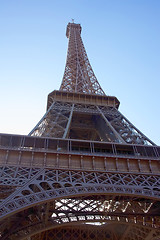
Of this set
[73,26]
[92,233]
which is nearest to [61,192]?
[92,233]

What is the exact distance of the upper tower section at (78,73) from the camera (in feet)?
101

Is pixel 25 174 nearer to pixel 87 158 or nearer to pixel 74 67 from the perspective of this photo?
pixel 87 158

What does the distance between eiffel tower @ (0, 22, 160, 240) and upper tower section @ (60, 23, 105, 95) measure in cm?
662

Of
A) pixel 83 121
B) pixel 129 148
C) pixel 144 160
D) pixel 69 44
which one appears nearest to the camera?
pixel 144 160

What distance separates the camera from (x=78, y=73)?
112 feet

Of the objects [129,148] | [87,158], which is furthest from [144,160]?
[87,158]

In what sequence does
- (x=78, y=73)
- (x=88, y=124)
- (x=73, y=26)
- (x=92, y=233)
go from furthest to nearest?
(x=73, y=26), (x=78, y=73), (x=88, y=124), (x=92, y=233)

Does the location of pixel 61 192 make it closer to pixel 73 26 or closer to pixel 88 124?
pixel 88 124

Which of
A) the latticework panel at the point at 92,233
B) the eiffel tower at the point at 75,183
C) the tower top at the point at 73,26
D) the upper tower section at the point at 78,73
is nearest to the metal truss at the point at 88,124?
the eiffel tower at the point at 75,183

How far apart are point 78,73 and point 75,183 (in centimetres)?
2296

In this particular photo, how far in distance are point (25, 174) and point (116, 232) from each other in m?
14.8

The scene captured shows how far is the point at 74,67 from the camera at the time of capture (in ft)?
117

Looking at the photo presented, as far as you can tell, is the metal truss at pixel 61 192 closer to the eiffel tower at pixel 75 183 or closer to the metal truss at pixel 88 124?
the eiffel tower at pixel 75 183

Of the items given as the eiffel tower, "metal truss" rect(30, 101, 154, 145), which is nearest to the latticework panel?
the eiffel tower
